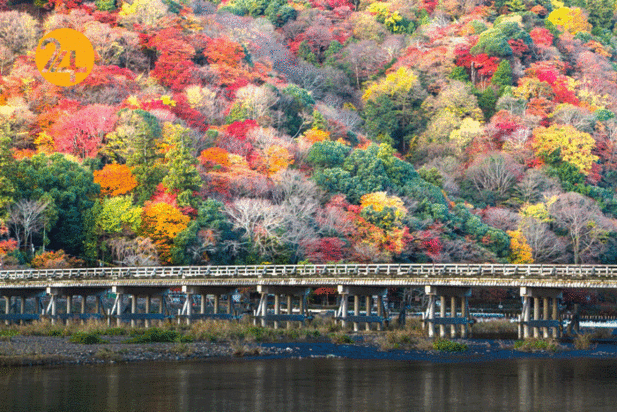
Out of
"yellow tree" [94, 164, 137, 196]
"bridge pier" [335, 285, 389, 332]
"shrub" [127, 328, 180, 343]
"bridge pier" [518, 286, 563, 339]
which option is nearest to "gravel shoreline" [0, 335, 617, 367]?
"shrub" [127, 328, 180, 343]

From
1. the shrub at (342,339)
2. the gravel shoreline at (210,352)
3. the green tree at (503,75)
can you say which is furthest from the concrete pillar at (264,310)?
the green tree at (503,75)

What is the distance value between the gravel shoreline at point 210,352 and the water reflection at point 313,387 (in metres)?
1.87

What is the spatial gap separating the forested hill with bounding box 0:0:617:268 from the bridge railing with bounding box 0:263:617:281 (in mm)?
7024

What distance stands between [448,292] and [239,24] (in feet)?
298

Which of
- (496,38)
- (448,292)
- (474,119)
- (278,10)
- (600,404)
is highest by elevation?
(278,10)

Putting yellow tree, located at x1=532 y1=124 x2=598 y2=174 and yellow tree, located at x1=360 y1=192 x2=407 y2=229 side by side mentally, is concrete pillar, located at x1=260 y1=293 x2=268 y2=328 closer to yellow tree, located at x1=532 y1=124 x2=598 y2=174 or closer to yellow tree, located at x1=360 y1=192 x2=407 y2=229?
yellow tree, located at x1=360 y1=192 x2=407 y2=229

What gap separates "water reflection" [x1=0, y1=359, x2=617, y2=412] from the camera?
30.3m

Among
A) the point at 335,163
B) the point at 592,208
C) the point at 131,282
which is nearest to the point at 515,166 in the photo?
the point at 592,208

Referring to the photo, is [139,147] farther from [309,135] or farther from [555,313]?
[555,313]

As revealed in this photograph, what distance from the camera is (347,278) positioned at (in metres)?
56.8

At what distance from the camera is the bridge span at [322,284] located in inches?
2083

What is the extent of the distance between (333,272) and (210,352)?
16745 millimetres

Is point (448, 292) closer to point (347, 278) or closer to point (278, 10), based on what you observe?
point (347, 278)

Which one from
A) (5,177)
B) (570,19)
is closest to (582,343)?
(5,177)
